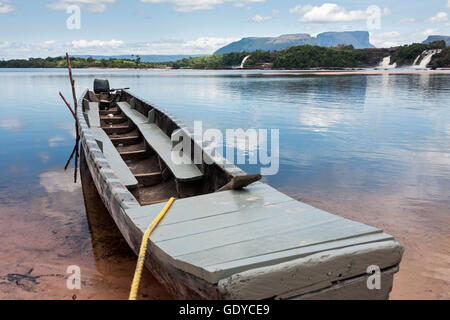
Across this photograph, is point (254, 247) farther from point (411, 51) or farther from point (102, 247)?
point (411, 51)

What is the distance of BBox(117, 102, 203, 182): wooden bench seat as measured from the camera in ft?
16.8

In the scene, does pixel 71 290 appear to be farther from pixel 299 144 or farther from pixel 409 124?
pixel 409 124

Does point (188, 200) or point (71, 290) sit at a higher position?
point (188, 200)

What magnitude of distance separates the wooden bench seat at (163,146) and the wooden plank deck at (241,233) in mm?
1565

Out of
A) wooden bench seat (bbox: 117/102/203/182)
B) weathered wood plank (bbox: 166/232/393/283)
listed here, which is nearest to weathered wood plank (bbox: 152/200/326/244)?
weathered wood plank (bbox: 166/232/393/283)

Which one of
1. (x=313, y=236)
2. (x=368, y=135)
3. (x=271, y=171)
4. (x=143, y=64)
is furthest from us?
(x=143, y=64)

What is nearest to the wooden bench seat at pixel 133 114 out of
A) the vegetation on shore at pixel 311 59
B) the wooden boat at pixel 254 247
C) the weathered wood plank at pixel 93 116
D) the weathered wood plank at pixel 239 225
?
the weathered wood plank at pixel 93 116

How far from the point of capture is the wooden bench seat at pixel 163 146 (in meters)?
5.12

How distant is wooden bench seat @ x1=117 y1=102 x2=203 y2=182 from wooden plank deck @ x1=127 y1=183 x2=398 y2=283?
1565 millimetres

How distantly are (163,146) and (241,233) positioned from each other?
4.33m

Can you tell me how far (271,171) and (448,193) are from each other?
3.55 meters

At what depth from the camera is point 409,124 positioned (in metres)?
13.7
